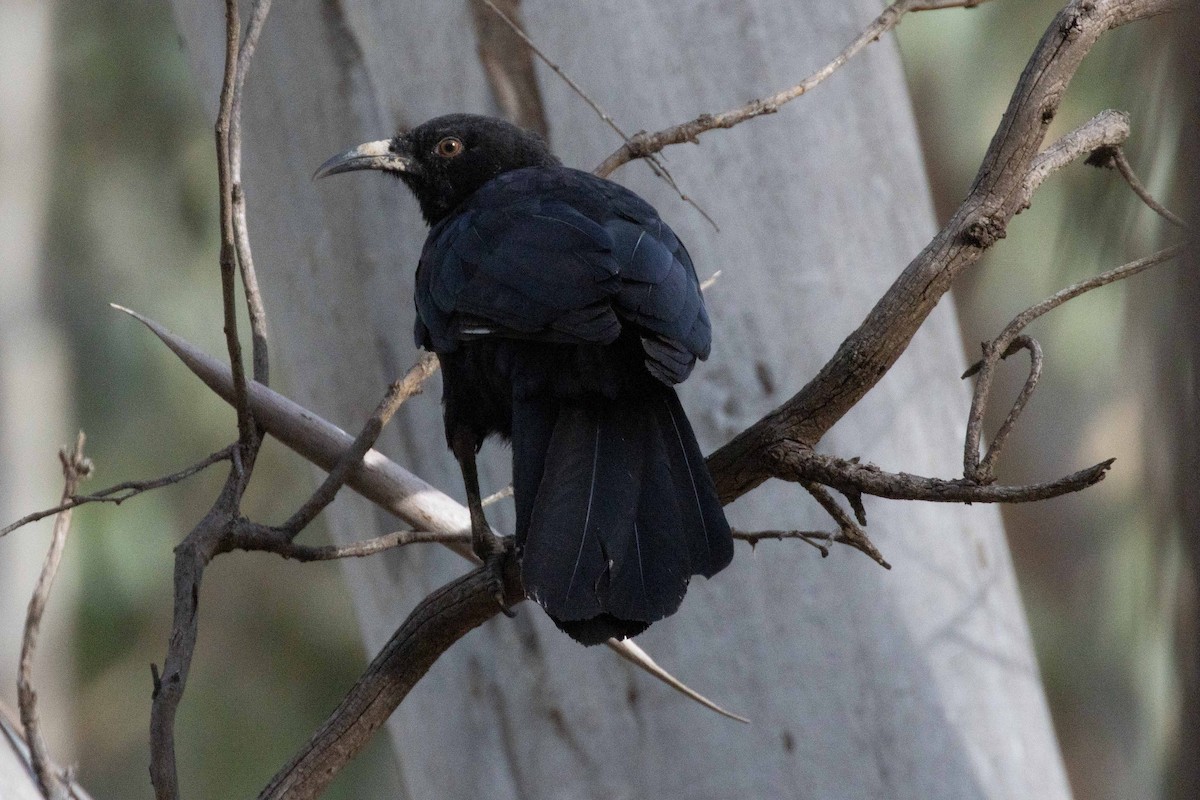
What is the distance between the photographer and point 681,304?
2.74 m

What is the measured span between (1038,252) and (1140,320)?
13554 mm

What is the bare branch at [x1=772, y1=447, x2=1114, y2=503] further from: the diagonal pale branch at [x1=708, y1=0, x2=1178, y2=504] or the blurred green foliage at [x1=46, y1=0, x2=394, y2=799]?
the blurred green foliage at [x1=46, y1=0, x2=394, y2=799]

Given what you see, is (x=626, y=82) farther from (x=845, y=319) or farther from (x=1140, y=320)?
(x=1140, y=320)

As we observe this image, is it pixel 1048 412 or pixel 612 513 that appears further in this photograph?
pixel 1048 412

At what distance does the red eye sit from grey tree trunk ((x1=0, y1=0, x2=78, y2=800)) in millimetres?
8228

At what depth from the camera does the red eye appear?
13.1 ft

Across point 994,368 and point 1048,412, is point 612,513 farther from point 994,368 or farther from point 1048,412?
point 1048,412

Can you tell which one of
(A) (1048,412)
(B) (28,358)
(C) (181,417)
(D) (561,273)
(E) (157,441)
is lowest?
(D) (561,273)

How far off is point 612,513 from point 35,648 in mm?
1204

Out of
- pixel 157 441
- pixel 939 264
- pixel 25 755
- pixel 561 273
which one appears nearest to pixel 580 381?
pixel 561 273

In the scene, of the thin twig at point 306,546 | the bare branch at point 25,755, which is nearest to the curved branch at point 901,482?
the thin twig at point 306,546

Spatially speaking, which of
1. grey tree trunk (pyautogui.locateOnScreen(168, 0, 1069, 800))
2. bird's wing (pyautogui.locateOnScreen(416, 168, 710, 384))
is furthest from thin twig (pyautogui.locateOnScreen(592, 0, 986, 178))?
grey tree trunk (pyautogui.locateOnScreen(168, 0, 1069, 800))

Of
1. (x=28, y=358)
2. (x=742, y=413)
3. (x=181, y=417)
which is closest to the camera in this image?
(x=742, y=413)

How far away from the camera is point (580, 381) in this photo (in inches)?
109
